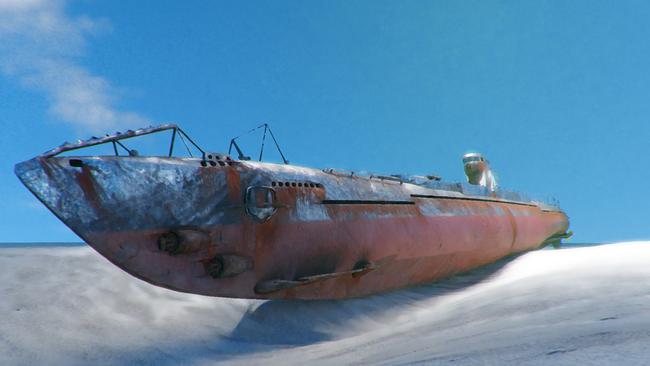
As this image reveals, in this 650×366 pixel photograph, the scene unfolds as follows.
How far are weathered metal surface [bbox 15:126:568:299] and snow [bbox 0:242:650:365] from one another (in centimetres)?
49

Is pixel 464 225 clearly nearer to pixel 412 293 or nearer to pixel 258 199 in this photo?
pixel 412 293

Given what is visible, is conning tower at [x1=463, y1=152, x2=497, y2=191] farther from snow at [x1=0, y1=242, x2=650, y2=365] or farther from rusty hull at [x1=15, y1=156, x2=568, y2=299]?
rusty hull at [x1=15, y1=156, x2=568, y2=299]

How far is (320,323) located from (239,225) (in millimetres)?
1662

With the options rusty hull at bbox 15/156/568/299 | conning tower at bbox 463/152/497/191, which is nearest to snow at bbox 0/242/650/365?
rusty hull at bbox 15/156/568/299

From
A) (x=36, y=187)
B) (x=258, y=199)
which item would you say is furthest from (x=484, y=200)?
(x=36, y=187)

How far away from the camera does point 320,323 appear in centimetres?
525

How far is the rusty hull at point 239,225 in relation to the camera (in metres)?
4.28

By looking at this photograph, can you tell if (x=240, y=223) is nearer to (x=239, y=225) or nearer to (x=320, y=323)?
(x=239, y=225)

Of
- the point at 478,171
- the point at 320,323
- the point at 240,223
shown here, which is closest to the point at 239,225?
the point at 240,223

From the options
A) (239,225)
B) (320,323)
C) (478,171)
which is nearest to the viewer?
(239,225)

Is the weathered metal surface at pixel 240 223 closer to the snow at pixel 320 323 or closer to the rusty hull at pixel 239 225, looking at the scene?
the rusty hull at pixel 239 225

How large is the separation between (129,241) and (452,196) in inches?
263

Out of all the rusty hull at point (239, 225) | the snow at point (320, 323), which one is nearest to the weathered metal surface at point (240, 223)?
the rusty hull at point (239, 225)

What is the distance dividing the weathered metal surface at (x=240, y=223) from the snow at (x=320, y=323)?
49cm
